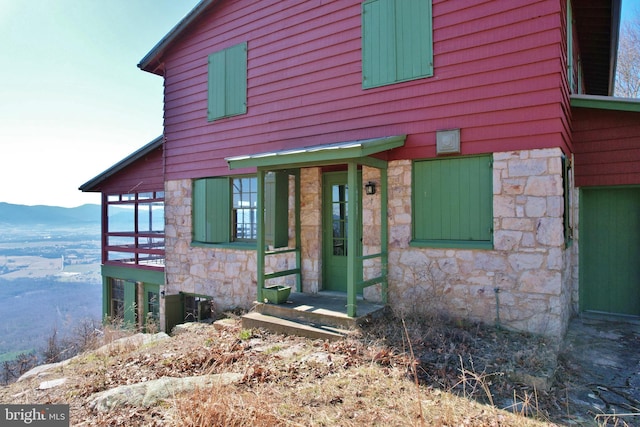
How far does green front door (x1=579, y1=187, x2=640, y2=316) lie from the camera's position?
619 centimetres

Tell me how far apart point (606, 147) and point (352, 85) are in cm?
427

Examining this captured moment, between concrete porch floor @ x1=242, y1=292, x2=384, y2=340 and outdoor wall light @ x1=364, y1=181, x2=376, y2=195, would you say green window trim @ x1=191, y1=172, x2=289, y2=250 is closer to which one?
concrete porch floor @ x1=242, y1=292, x2=384, y2=340

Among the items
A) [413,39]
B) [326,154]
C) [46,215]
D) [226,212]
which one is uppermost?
[413,39]

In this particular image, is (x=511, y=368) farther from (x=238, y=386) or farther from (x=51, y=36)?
(x=51, y=36)

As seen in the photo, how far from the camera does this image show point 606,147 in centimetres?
602

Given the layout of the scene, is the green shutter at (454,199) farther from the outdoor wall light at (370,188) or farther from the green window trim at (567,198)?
the green window trim at (567,198)

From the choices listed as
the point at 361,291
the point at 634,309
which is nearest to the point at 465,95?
the point at 361,291

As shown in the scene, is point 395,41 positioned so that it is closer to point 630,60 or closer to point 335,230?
point 335,230

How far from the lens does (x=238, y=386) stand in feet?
12.1

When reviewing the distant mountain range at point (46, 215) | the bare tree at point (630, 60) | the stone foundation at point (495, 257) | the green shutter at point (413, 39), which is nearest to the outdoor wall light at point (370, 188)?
the stone foundation at point (495, 257)

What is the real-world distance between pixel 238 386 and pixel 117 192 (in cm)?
1001

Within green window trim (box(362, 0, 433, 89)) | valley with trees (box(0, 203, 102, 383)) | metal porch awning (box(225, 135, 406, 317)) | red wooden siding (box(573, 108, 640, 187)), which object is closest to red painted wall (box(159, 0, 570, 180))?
green window trim (box(362, 0, 433, 89))

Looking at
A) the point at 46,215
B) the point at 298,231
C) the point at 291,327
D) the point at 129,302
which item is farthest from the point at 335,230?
the point at 46,215

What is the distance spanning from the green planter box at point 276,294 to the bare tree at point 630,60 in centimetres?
1640
